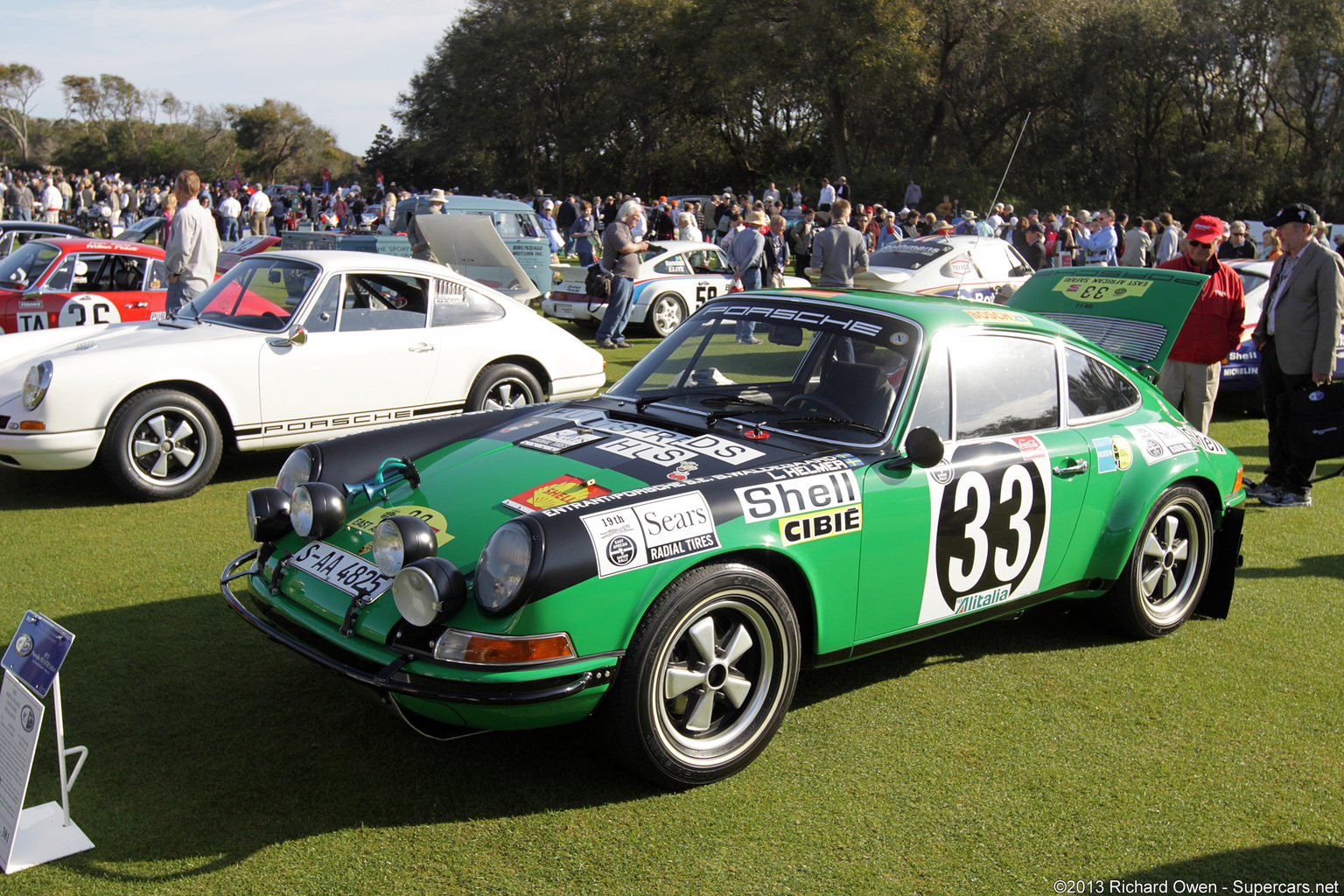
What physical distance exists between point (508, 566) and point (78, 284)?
9.58m

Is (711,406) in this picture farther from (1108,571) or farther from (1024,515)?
(1108,571)

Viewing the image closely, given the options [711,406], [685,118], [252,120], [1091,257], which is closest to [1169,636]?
[711,406]

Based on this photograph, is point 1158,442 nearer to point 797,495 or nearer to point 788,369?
point 788,369

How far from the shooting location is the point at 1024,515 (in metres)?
4.08

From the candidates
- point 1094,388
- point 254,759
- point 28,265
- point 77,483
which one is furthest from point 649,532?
point 28,265

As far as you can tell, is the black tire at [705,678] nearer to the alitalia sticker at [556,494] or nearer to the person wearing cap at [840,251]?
the alitalia sticker at [556,494]

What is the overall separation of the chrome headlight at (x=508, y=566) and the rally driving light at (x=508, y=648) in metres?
0.08


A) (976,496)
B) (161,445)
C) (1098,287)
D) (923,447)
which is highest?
(1098,287)

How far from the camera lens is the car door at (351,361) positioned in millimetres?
6777

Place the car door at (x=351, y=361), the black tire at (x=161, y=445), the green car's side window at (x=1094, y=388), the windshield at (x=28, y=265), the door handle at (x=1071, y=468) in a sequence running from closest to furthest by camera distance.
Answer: the door handle at (x=1071, y=468) < the green car's side window at (x=1094, y=388) < the black tire at (x=161, y=445) < the car door at (x=351, y=361) < the windshield at (x=28, y=265)

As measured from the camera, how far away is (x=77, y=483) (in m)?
6.95

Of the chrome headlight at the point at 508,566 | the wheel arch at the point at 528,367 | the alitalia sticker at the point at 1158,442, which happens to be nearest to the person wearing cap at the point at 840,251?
the wheel arch at the point at 528,367

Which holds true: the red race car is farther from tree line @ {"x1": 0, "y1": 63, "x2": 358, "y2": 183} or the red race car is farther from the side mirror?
tree line @ {"x1": 0, "y1": 63, "x2": 358, "y2": 183}

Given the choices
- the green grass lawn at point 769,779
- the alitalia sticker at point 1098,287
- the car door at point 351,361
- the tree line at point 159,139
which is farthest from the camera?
the tree line at point 159,139
